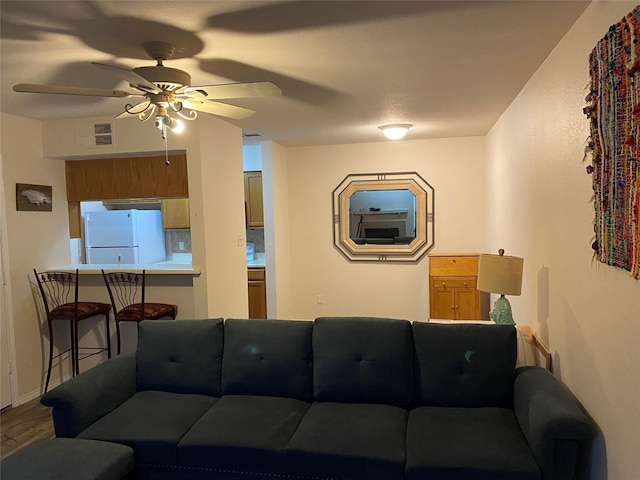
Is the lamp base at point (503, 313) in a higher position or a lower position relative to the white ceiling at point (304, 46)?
lower

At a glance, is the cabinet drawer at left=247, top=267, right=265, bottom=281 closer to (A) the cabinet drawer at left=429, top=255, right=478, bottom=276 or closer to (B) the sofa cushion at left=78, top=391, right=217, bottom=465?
(A) the cabinet drawer at left=429, top=255, right=478, bottom=276

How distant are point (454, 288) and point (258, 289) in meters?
2.37

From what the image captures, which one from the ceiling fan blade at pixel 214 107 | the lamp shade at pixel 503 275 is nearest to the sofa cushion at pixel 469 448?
the lamp shade at pixel 503 275

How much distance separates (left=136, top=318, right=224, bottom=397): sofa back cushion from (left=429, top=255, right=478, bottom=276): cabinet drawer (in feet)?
10.3

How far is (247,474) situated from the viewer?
2.21 metres

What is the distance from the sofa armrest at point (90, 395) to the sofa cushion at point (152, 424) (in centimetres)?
5

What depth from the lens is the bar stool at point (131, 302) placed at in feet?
12.4

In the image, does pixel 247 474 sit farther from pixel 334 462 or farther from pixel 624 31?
pixel 624 31

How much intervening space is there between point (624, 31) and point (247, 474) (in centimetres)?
241

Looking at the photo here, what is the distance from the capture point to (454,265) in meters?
5.34

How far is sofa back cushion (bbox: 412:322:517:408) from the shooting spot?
2494 millimetres

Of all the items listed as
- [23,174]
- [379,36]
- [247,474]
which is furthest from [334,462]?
[23,174]

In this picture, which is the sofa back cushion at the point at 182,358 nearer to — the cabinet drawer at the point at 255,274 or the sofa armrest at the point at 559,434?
the sofa armrest at the point at 559,434

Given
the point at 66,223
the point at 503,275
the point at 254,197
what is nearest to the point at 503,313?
the point at 503,275
